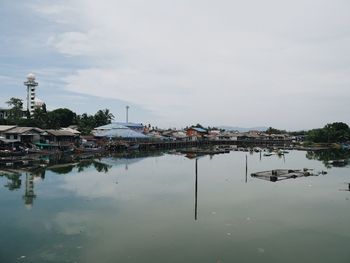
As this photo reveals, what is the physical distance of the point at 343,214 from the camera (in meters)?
17.2

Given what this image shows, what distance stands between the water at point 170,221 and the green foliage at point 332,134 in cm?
5106

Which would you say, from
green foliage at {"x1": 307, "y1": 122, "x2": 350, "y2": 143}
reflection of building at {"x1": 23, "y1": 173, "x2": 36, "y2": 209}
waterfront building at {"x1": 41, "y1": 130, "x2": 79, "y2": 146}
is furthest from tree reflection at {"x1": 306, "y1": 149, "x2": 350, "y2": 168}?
waterfront building at {"x1": 41, "y1": 130, "x2": 79, "y2": 146}

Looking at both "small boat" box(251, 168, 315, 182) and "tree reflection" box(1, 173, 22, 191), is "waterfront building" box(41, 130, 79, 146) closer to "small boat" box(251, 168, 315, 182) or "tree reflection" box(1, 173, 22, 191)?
"tree reflection" box(1, 173, 22, 191)

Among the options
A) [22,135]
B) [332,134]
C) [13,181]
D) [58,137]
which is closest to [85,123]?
[58,137]

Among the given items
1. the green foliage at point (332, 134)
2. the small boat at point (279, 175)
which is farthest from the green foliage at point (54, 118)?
the green foliage at point (332, 134)

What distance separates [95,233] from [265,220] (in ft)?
25.5

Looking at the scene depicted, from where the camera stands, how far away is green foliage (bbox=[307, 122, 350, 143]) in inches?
2854

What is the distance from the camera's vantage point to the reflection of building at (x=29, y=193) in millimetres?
18420

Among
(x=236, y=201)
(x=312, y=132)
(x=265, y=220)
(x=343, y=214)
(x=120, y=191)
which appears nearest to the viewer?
(x=265, y=220)

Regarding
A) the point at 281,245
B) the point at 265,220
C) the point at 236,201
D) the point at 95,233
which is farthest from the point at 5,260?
the point at 236,201

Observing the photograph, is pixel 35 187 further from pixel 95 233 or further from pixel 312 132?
pixel 312 132

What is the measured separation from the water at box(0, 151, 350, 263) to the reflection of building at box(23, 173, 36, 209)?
0.16ft

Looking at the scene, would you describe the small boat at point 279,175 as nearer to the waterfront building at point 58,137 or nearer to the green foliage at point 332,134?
the waterfront building at point 58,137

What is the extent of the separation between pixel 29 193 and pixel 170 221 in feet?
34.7
